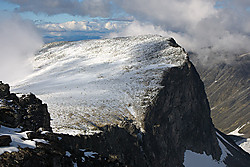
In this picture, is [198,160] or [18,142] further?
[198,160]

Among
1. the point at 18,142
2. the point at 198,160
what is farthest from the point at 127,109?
the point at 198,160

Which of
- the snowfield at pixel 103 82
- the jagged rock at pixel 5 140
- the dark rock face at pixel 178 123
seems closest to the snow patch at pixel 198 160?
the dark rock face at pixel 178 123

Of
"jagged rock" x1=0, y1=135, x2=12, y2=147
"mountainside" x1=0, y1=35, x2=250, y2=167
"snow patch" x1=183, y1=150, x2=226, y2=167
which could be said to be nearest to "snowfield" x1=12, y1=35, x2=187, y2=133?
"mountainside" x1=0, y1=35, x2=250, y2=167

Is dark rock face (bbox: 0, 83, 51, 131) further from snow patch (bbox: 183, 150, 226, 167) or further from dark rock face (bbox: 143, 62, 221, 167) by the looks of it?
snow patch (bbox: 183, 150, 226, 167)

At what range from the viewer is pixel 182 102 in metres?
57.2

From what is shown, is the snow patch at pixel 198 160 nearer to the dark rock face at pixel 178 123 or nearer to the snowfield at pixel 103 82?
the dark rock face at pixel 178 123

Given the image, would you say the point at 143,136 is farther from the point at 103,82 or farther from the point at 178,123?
the point at 178,123

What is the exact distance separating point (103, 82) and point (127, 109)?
13.1 meters

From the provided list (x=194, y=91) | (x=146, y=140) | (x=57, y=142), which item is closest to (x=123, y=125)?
(x=146, y=140)

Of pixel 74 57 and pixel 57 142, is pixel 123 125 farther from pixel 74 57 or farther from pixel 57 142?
pixel 74 57

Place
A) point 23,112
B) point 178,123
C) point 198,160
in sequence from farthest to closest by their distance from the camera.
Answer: point 198,160
point 178,123
point 23,112

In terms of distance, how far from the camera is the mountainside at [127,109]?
25.7 meters

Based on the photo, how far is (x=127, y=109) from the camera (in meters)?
37.8

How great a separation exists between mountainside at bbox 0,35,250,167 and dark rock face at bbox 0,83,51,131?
51 centimetres
